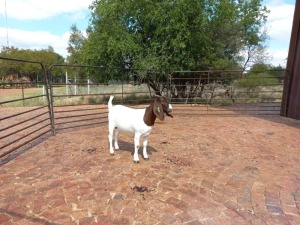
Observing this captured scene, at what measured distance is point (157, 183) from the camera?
133 inches

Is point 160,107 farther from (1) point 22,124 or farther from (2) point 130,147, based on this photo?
(1) point 22,124

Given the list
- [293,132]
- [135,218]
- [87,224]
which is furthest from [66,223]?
[293,132]

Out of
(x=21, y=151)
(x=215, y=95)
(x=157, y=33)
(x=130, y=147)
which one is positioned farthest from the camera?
(x=215, y=95)

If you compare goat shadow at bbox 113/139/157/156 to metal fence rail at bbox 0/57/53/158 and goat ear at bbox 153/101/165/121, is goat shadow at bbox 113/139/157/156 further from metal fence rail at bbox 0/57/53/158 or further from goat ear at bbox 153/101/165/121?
metal fence rail at bbox 0/57/53/158

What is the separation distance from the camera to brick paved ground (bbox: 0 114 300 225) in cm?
265

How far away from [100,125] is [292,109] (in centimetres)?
706

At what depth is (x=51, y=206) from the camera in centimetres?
279

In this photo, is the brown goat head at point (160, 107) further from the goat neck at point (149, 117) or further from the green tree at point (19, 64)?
the green tree at point (19, 64)

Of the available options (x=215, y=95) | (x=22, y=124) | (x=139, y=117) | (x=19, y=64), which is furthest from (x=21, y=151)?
(x=19, y=64)

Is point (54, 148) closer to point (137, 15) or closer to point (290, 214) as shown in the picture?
point (290, 214)

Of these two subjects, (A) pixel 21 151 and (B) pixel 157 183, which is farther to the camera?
(A) pixel 21 151

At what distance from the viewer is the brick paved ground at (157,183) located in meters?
2.65

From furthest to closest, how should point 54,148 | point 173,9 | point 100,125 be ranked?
point 173,9 → point 100,125 → point 54,148

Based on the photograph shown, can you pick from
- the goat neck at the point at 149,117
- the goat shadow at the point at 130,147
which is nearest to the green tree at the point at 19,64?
the goat shadow at the point at 130,147
